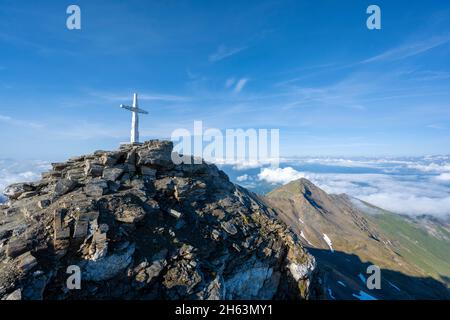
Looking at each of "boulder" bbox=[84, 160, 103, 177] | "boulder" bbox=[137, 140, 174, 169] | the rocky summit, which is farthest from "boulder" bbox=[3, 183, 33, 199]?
"boulder" bbox=[137, 140, 174, 169]

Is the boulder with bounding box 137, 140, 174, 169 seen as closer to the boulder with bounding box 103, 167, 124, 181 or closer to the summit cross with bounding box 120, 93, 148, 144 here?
the boulder with bounding box 103, 167, 124, 181

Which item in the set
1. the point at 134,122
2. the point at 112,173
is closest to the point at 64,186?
the point at 112,173

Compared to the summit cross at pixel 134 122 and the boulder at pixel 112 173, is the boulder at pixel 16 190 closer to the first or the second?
the boulder at pixel 112 173

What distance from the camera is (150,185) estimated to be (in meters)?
31.3

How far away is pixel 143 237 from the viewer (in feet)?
80.5

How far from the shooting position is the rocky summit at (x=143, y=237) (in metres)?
20.4

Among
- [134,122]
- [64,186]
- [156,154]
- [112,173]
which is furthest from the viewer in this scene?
[134,122]

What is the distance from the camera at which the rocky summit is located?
20.4 meters

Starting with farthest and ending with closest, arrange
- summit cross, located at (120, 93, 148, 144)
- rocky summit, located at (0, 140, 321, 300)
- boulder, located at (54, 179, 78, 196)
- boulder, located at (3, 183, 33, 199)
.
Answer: summit cross, located at (120, 93, 148, 144) < boulder, located at (3, 183, 33, 199) < boulder, located at (54, 179, 78, 196) < rocky summit, located at (0, 140, 321, 300)

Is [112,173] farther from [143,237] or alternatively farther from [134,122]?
[134,122]

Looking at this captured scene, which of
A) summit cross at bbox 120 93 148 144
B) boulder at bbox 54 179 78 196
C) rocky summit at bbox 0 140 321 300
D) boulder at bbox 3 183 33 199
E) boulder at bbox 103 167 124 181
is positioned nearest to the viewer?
rocky summit at bbox 0 140 321 300

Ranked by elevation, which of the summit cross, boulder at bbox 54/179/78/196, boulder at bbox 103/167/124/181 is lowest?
boulder at bbox 54/179/78/196
